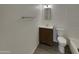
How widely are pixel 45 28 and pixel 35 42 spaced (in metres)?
0.25

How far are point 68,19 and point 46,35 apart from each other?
1.20 ft

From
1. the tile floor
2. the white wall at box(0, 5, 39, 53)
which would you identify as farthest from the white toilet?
the white wall at box(0, 5, 39, 53)

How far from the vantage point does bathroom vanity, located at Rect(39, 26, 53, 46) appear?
1.54m

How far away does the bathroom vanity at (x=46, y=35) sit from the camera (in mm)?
1539

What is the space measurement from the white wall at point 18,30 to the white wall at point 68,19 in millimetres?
270

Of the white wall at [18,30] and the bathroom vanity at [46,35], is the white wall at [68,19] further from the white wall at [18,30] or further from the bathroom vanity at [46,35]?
the white wall at [18,30]

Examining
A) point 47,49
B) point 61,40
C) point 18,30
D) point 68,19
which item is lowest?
point 47,49

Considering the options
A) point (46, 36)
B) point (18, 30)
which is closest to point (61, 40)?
point (46, 36)

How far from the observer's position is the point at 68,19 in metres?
1.59

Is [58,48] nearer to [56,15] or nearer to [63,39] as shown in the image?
[63,39]

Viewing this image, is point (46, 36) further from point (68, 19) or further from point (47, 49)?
point (68, 19)

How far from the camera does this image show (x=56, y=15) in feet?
5.06

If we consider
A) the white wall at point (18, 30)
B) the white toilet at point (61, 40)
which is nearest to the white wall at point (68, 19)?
the white toilet at point (61, 40)
